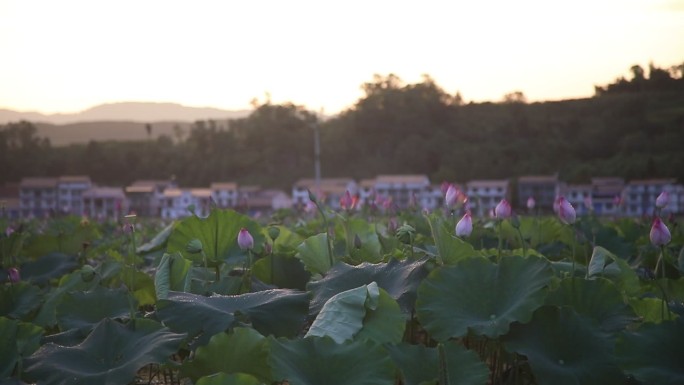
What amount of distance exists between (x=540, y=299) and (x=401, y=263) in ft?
0.99

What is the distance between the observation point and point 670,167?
162ft

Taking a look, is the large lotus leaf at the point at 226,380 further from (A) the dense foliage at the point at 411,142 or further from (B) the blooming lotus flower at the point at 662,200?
(A) the dense foliage at the point at 411,142

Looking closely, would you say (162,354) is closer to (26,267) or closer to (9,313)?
(9,313)

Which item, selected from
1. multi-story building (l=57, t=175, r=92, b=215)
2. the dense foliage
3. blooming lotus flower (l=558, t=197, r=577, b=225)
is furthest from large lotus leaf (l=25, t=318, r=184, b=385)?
multi-story building (l=57, t=175, r=92, b=215)

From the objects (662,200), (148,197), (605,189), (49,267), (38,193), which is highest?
(662,200)

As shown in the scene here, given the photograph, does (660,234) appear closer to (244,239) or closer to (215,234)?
(244,239)

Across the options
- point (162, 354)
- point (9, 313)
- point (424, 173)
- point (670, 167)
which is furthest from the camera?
point (424, 173)

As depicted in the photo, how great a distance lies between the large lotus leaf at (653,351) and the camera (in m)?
1.04

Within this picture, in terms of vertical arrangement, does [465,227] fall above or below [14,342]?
above

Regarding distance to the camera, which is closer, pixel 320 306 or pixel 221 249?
pixel 320 306

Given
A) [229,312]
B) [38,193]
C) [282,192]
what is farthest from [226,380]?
[38,193]

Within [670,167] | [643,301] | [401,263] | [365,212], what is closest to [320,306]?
[401,263]

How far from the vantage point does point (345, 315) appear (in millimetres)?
1115

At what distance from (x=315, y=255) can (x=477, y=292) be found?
499mm
